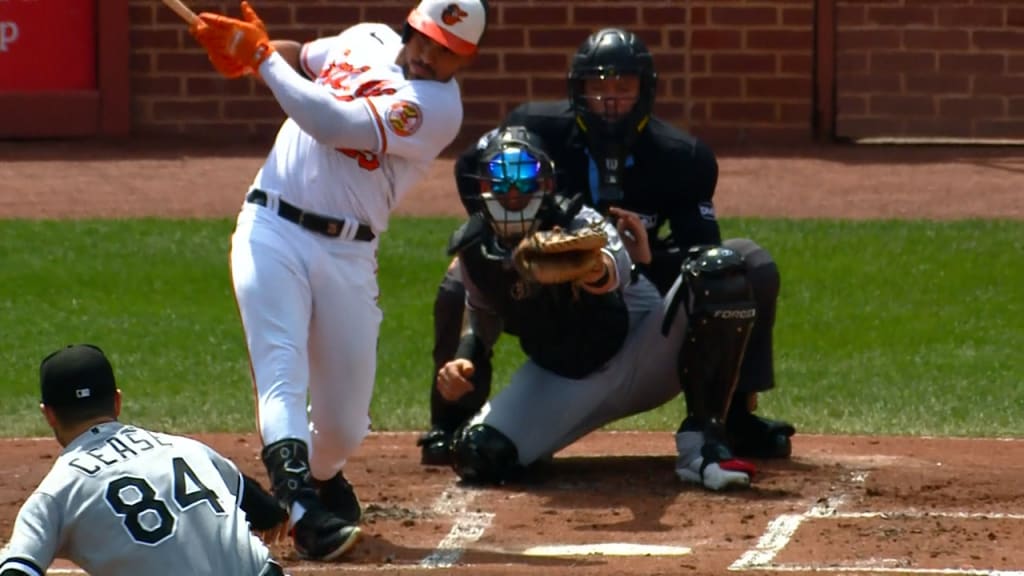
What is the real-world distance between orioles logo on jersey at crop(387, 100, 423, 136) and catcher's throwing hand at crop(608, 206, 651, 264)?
3.38ft

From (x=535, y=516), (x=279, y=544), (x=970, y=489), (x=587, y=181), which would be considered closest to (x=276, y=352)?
(x=279, y=544)

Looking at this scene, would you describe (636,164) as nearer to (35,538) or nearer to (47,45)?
(35,538)

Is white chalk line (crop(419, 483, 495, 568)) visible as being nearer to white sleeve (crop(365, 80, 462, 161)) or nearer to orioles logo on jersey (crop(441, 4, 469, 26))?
white sleeve (crop(365, 80, 462, 161))

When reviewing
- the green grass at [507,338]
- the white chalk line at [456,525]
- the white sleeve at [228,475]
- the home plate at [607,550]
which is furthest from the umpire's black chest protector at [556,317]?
the white sleeve at [228,475]

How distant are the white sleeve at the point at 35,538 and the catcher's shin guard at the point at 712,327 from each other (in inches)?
116

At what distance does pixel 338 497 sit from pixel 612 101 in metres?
1.69

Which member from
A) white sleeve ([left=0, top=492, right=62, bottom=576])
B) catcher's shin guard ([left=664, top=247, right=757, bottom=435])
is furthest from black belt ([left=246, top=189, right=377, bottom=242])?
white sleeve ([left=0, top=492, right=62, bottom=576])

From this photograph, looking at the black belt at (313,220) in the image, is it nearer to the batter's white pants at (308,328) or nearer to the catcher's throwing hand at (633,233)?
the batter's white pants at (308,328)

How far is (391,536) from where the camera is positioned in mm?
6160

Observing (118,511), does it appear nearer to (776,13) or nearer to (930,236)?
(930,236)

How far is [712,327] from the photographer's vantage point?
22.0 feet

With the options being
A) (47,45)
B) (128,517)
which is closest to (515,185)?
(128,517)

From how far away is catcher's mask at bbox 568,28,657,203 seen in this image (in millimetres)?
6992

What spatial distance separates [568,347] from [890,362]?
345 cm
